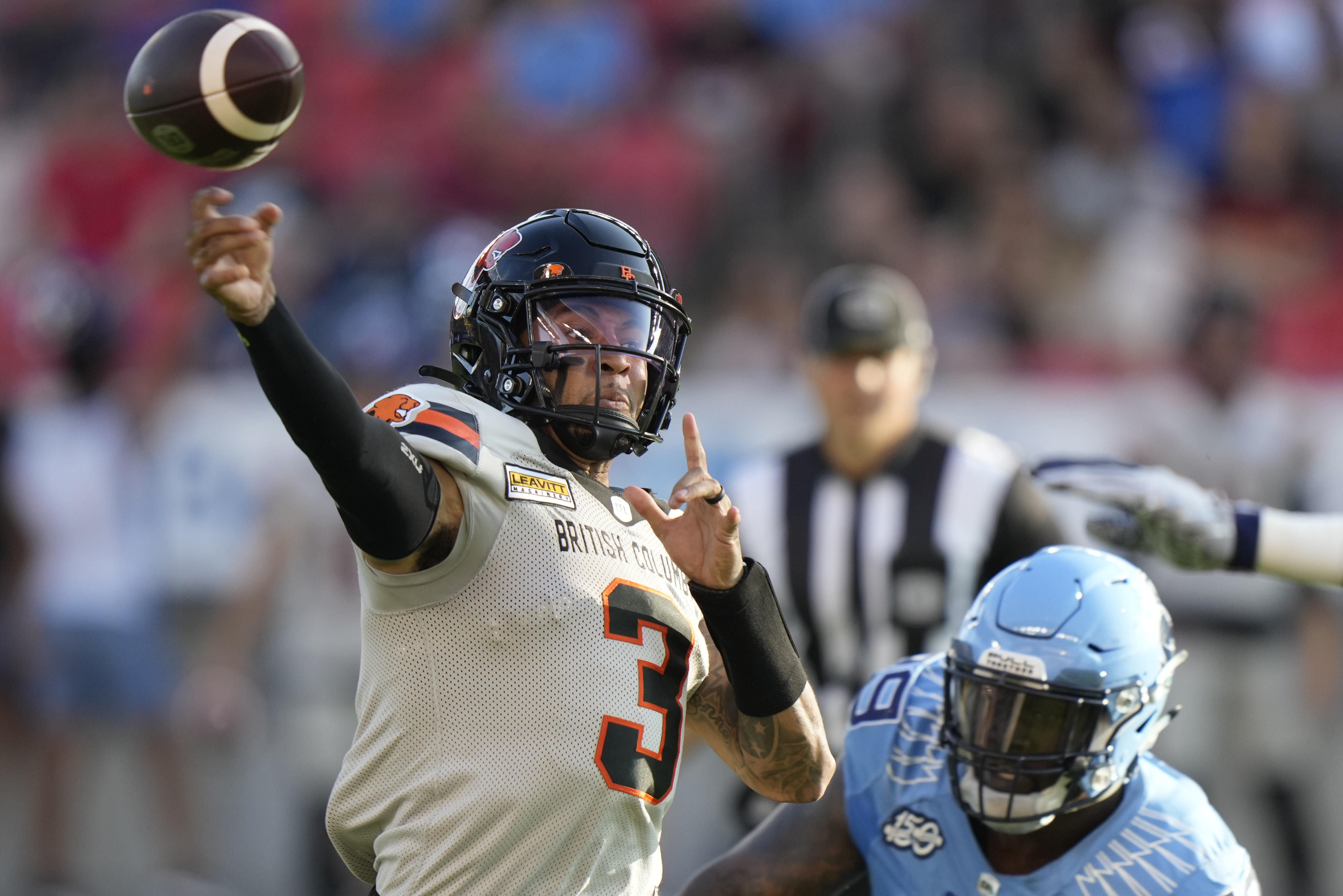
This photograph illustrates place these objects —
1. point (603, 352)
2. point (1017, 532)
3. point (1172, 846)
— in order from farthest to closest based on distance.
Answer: point (1017, 532) → point (1172, 846) → point (603, 352)

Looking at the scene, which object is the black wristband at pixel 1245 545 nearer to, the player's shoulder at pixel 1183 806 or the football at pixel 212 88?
the player's shoulder at pixel 1183 806

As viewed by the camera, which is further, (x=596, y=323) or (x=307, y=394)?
(x=596, y=323)

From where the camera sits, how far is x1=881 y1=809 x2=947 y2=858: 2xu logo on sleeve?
3.07 meters

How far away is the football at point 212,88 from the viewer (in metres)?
2.38

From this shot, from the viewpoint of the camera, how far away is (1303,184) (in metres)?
7.93

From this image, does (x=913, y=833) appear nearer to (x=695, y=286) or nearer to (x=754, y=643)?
(x=754, y=643)

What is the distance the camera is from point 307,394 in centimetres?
208

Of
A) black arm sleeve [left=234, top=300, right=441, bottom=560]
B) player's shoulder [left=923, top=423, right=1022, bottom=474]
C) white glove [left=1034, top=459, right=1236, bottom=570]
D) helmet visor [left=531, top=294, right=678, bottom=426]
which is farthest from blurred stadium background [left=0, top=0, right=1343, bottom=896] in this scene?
black arm sleeve [left=234, top=300, right=441, bottom=560]

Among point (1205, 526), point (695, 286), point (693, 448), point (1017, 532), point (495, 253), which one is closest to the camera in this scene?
point (693, 448)

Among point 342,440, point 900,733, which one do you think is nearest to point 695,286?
point 900,733

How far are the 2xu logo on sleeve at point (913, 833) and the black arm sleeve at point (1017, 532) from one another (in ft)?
5.58

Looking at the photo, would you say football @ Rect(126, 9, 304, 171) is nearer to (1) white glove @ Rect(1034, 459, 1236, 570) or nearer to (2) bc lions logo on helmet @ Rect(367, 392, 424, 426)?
(2) bc lions logo on helmet @ Rect(367, 392, 424, 426)

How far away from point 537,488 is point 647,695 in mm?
345

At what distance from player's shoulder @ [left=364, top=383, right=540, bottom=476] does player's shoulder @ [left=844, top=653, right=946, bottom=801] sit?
3.46 feet
